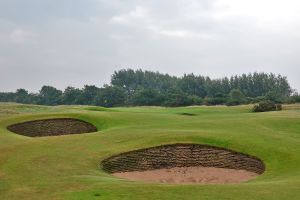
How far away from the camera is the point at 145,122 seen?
37656 millimetres

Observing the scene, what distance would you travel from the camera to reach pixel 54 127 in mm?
40000

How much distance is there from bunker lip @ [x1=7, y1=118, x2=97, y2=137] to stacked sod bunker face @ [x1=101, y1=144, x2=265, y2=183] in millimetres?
14476

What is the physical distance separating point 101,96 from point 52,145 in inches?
4799

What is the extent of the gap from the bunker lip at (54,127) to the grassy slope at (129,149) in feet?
4.79

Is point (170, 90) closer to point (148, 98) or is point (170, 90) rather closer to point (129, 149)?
point (148, 98)

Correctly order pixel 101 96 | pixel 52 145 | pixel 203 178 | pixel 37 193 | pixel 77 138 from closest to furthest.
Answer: pixel 37 193 < pixel 203 178 < pixel 52 145 < pixel 77 138 < pixel 101 96

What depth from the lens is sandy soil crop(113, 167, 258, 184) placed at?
22.7 meters

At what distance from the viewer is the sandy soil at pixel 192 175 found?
22.7 meters

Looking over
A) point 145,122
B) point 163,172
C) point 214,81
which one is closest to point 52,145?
point 163,172

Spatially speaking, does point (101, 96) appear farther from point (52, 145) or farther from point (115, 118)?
point (52, 145)

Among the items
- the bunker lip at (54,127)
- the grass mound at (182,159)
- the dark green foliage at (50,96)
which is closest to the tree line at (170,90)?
the dark green foliage at (50,96)

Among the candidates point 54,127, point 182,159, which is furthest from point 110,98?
point 182,159

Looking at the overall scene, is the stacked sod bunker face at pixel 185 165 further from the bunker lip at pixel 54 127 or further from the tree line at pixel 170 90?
the tree line at pixel 170 90

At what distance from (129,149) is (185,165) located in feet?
10.6
